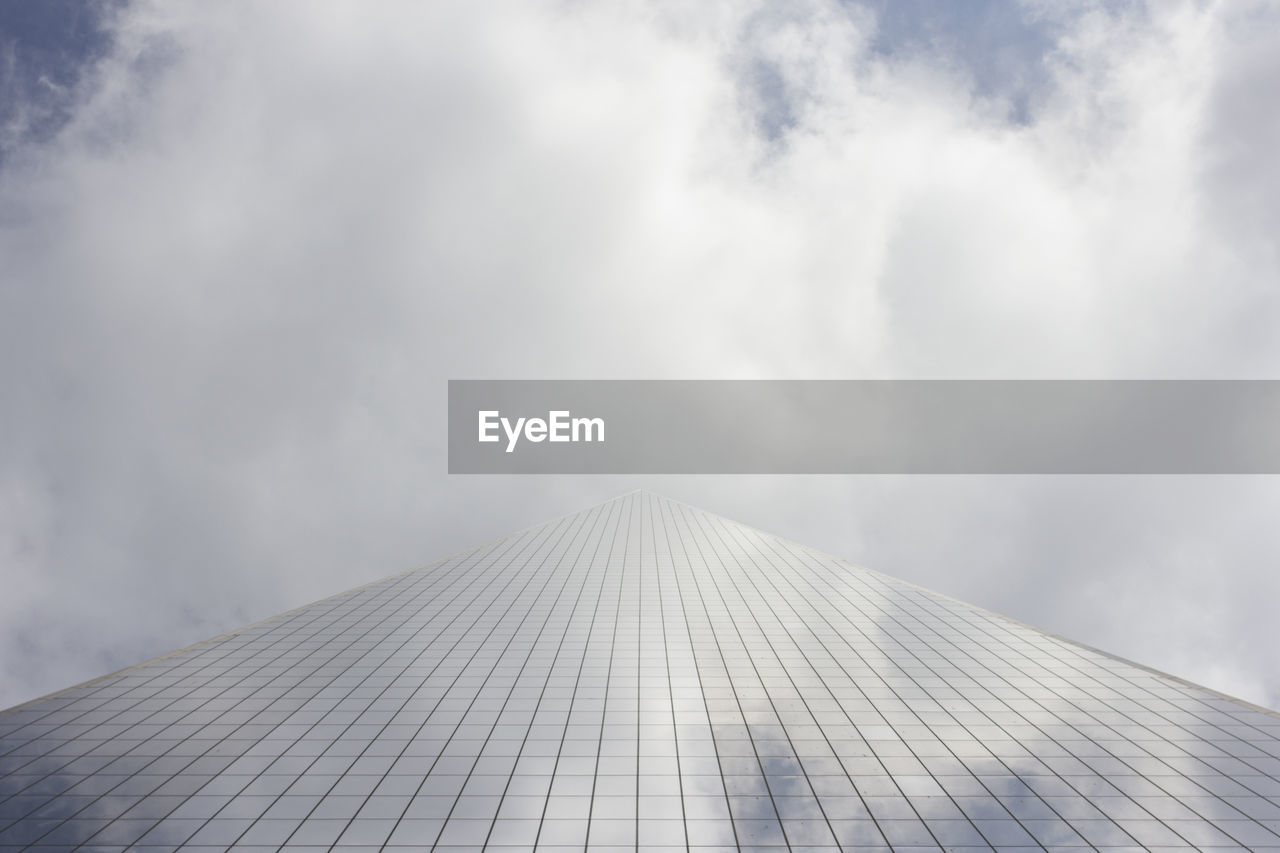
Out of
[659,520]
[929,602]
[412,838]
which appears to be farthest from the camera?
[659,520]

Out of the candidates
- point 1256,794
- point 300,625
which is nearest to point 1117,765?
point 1256,794

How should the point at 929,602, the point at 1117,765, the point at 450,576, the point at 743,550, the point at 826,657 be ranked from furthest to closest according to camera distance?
the point at 743,550
the point at 450,576
the point at 929,602
the point at 826,657
the point at 1117,765

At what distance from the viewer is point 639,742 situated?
68.5 ft

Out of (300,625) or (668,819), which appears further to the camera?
(300,625)

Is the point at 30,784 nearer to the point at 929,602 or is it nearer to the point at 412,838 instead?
the point at 412,838

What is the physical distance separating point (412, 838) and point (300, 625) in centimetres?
2218

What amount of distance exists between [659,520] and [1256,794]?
5315cm

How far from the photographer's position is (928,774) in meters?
19.2

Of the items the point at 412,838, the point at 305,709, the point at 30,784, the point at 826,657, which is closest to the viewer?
the point at 412,838

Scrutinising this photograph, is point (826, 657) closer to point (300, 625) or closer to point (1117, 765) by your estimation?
point (1117, 765)

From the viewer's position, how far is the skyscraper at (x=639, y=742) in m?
16.9

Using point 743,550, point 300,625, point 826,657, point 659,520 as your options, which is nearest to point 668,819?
point 826,657

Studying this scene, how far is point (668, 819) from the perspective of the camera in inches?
671

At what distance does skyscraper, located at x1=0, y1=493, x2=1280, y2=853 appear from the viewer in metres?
16.9
